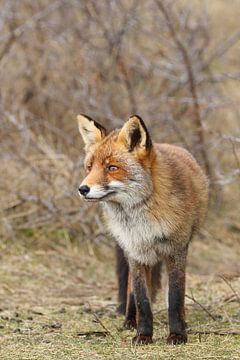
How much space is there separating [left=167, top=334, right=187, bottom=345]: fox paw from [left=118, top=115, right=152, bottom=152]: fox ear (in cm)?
141

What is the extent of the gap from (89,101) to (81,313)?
5.06m

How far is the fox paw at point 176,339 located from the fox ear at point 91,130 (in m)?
1.61

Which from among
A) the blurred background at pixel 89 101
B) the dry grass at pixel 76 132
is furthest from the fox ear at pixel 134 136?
the blurred background at pixel 89 101

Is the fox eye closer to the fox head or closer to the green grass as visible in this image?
the fox head

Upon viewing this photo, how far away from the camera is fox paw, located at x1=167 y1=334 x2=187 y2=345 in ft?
18.1

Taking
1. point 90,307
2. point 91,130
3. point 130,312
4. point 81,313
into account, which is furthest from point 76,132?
point 91,130

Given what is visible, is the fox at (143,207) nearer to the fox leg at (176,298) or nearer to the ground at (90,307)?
the fox leg at (176,298)

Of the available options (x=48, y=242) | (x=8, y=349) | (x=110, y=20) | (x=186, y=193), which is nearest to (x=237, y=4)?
(x=110, y=20)

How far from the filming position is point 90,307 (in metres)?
6.68

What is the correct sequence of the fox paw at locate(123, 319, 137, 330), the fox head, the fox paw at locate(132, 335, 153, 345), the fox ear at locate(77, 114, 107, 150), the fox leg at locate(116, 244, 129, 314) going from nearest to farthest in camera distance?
the fox head
the fox paw at locate(132, 335, 153, 345)
the fox ear at locate(77, 114, 107, 150)
the fox paw at locate(123, 319, 137, 330)
the fox leg at locate(116, 244, 129, 314)

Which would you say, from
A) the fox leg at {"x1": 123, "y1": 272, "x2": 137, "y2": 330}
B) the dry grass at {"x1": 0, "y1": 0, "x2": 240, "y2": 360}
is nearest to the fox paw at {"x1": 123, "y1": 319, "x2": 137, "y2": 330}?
the fox leg at {"x1": 123, "y1": 272, "x2": 137, "y2": 330}

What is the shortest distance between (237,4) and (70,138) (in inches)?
303

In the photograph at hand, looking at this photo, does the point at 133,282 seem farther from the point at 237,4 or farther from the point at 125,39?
the point at 237,4

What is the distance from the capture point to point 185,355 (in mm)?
5051
